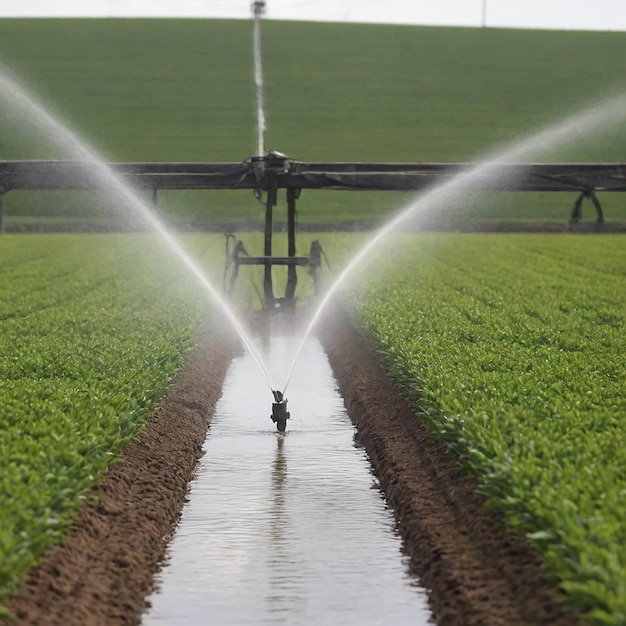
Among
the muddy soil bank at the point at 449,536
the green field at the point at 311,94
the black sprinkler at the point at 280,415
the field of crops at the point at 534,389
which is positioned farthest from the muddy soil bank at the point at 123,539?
the green field at the point at 311,94

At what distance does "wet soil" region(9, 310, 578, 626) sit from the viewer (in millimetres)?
6094

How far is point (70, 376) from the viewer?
11.3m

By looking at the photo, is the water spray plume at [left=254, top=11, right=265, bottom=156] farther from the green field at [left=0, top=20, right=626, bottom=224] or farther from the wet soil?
the wet soil

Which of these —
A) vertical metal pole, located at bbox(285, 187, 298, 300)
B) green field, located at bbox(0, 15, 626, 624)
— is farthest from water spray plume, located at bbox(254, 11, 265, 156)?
vertical metal pole, located at bbox(285, 187, 298, 300)

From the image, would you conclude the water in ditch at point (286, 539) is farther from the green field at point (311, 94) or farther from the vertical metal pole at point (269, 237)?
the green field at point (311, 94)

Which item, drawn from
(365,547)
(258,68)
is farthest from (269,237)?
(258,68)

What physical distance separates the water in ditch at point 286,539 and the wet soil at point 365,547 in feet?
0.41

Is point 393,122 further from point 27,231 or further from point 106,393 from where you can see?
point 106,393

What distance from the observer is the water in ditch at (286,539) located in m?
6.55

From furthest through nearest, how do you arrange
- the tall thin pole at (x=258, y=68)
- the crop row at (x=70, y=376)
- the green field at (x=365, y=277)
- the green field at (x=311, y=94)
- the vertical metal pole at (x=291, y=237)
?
the tall thin pole at (x=258, y=68)
the green field at (x=311, y=94)
the vertical metal pole at (x=291, y=237)
the green field at (x=365, y=277)
the crop row at (x=70, y=376)

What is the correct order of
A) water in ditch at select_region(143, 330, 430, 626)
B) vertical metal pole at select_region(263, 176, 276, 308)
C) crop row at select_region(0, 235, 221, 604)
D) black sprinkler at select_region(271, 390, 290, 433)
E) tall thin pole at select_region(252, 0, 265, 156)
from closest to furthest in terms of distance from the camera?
water in ditch at select_region(143, 330, 430, 626), crop row at select_region(0, 235, 221, 604), black sprinkler at select_region(271, 390, 290, 433), vertical metal pole at select_region(263, 176, 276, 308), tall thin pole at select_region(252, 0, 265, 156)

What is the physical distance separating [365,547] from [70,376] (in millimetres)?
4484

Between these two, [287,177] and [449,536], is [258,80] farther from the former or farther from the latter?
[449,536]

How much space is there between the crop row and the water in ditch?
2.34 ft
